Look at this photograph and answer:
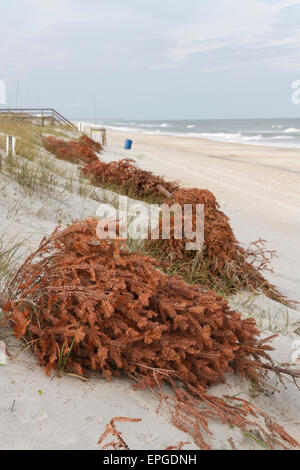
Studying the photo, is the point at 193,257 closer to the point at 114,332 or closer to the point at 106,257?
the point at 106,257

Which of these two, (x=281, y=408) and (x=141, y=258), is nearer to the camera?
(x=281, y=408)

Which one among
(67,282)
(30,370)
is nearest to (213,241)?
(67,282)

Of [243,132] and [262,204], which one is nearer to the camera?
[262,204]

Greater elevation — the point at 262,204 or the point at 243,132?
the point at 243,132

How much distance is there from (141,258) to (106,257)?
0.80ft

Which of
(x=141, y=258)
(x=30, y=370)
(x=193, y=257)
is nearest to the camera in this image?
(x=30, y=370)

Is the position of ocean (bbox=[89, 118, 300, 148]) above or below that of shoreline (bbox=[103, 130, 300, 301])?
above

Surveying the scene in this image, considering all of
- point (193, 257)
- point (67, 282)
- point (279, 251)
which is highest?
point (67, 282)

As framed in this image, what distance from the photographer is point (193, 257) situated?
14.6ft

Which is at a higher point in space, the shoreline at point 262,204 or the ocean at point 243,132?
the ocean at point 243,132

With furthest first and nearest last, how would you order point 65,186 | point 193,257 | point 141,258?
point 65,186, point 193,257, point 141,258

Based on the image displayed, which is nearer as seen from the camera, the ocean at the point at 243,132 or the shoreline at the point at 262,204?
the shoreline at the point at 262,204

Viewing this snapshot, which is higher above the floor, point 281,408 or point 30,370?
point 30,370

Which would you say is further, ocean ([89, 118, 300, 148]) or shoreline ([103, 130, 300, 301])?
ocean ([89, 118, 300, 148])
